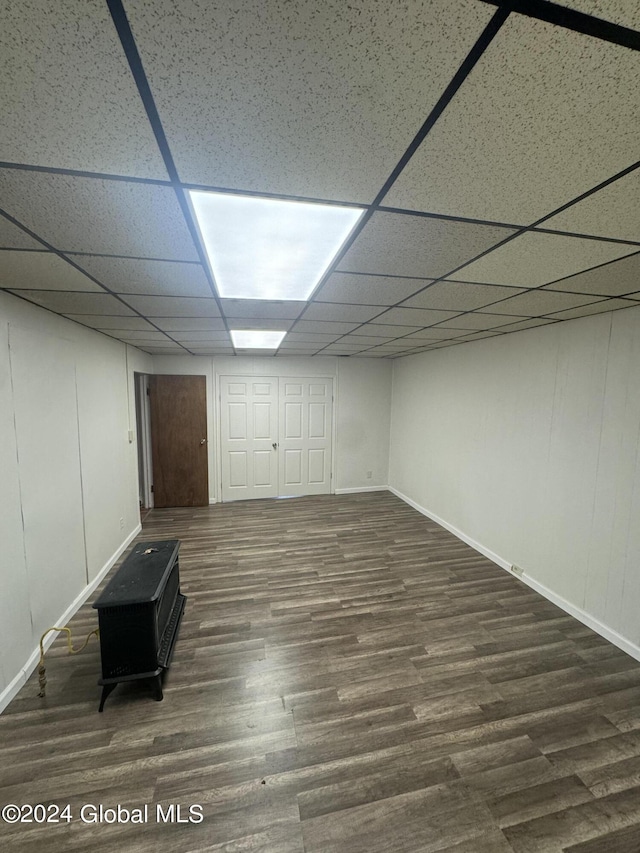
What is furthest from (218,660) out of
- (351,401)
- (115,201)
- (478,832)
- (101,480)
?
(351,401)

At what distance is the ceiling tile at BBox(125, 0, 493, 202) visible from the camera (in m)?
0.54

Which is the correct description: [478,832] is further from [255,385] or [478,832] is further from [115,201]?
[255,385]

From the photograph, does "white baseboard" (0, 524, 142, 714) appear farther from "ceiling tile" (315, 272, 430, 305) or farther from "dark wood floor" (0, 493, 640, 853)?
"ceiling tile" (315, 272, 430, 305)

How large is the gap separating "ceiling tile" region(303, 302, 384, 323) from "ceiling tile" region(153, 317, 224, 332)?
80 cm

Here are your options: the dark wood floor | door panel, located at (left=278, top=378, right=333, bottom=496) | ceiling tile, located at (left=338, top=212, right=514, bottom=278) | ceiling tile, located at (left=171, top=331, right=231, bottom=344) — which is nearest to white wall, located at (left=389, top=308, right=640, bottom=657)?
the dark wood floor

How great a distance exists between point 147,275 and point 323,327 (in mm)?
1663

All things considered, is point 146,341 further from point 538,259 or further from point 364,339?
point 538,259

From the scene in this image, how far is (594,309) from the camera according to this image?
2385 mm

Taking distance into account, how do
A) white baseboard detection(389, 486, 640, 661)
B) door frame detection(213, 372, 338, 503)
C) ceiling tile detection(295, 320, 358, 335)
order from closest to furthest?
white baseboard detection(389, 486, 640, 661) → ceiling tile detection(295, 320, 358, 335) → door frame detection(213, 372, 338, 503)

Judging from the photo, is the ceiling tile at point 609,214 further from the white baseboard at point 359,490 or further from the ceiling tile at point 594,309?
the white baseboard at point 359,490

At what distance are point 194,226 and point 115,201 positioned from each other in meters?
0.25

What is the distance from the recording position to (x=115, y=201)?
106 cm

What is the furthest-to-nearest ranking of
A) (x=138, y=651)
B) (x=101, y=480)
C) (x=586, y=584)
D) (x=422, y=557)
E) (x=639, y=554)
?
(x=422, y=557) → (x=101, y=480) → (x=586, y=584) → (x=639, y=554) → (x=138, y=651)

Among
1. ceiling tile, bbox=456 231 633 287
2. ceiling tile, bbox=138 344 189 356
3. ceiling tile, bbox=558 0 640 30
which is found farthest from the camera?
ceiling tile, bbox=138 344 189 356
